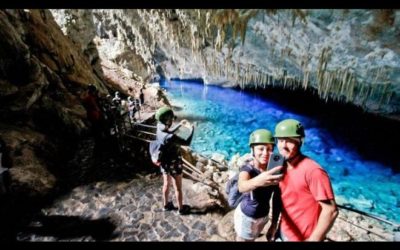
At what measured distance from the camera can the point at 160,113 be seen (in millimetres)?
3494

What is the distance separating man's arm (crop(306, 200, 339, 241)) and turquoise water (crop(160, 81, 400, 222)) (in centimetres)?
915

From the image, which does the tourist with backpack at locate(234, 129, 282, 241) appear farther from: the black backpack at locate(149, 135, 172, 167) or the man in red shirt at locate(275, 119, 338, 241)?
the black backpack at locate(149, 135, 172, 167)

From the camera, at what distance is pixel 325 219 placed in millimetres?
1940

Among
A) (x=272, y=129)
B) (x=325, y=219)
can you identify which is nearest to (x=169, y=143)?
(x=325, y=219)

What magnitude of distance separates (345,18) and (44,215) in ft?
37.6

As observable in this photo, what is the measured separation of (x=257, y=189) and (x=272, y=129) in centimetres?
1587

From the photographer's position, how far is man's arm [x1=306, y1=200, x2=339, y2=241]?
6.33 ft

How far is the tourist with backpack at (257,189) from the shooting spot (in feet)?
6.85

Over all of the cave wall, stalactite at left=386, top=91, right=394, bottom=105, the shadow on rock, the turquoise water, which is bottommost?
the turquoise water

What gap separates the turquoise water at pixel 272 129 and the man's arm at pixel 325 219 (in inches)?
360

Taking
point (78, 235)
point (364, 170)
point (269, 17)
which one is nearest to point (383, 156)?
point (364, 170)

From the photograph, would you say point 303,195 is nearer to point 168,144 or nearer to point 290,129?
point 290,129

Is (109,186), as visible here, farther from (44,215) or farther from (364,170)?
(364,170)

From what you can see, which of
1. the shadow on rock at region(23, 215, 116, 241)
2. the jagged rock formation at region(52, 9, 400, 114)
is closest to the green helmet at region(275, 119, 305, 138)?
the shadow on rock at region(23, 215, 116, 241)
